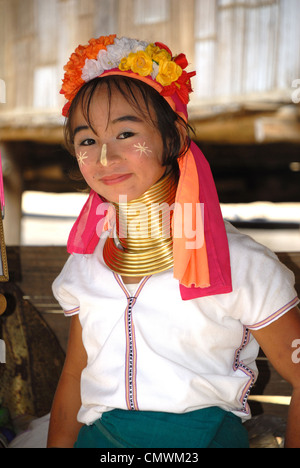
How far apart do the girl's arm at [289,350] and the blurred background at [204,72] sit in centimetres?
238

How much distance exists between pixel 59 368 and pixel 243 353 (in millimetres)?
816

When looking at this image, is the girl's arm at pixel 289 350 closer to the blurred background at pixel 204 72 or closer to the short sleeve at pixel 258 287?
the short sleeve at pixel 258 287

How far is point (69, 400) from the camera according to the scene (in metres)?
1.69

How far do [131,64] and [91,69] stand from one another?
0.13m

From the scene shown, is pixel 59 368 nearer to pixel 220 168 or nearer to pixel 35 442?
pixel 35 442

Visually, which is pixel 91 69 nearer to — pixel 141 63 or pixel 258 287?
pixel 141 63

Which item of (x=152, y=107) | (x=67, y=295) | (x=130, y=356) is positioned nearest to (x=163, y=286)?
(x=130, y=356)

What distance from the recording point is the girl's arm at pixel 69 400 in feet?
5.38

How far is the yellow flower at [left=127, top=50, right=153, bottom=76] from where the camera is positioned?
1.45m

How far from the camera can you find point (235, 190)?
467cm

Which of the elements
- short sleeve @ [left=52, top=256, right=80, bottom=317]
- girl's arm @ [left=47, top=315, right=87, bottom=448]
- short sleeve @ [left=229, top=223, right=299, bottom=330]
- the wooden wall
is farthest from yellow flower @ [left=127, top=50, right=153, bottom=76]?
the wooden wall

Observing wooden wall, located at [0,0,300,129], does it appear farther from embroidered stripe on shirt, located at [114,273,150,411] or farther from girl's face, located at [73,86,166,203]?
embroidered stripe on shirt, located at [114,273,150,411]

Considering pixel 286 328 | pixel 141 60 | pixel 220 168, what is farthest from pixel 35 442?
pixel 220 168

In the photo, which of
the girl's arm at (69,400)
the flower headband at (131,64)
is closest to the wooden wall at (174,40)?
the flower headband at (131,64)
